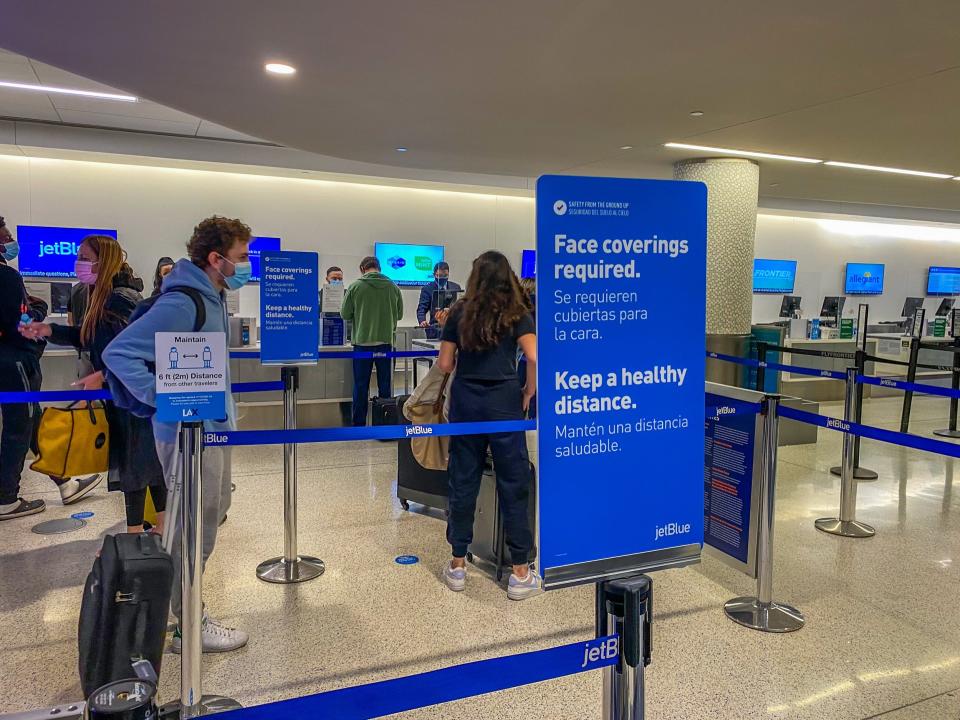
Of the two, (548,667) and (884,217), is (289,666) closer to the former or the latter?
(548,667)

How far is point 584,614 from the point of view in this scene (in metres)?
3.37

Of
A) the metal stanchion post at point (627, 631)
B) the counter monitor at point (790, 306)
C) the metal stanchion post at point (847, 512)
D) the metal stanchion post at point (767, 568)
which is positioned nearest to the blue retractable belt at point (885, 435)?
the metal stanchion post at point (767, 568)

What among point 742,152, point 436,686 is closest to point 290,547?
point 436,686

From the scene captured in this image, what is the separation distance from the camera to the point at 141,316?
266 centimetres

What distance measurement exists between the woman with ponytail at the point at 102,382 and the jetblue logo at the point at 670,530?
Answer: 271 cm

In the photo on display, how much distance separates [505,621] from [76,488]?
11.4 ft

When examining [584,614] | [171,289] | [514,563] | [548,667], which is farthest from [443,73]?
[548,667]

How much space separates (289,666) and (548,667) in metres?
1.77

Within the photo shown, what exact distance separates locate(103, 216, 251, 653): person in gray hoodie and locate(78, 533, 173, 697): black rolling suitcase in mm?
383

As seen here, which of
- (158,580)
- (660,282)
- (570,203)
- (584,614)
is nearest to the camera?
(570,203)

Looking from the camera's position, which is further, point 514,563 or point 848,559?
point 848,559

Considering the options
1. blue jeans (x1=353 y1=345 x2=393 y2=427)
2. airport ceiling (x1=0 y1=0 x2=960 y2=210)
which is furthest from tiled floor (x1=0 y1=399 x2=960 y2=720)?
airport ceiling (x1=0 y1=0 x2=960 y2=210)

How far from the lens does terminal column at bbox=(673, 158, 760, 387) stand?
6.81 metres

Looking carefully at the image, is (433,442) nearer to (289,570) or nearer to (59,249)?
(289,570)
